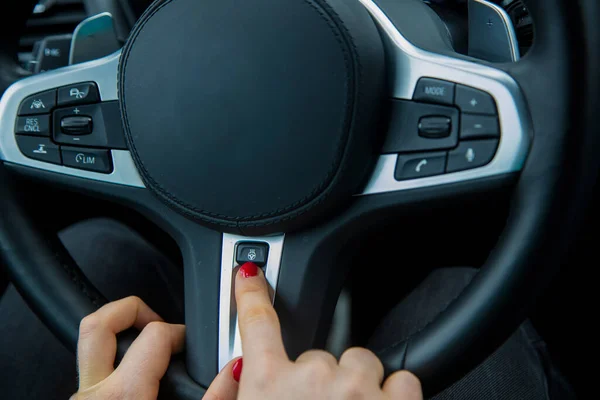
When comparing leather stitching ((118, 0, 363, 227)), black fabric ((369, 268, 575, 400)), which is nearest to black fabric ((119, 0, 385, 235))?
leather stitching ((118, 0, 363, 227))

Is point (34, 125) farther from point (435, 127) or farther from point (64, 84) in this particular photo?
point (435, 127)

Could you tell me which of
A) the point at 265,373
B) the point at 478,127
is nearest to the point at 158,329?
the point at 265,373

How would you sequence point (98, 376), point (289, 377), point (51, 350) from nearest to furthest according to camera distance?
point (289, 377) < point (98, 376) < point (51, 350)

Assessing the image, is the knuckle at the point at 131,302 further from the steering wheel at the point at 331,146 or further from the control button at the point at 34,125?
the control button at the point at 34,125

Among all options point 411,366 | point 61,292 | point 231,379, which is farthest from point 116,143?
point 411,366

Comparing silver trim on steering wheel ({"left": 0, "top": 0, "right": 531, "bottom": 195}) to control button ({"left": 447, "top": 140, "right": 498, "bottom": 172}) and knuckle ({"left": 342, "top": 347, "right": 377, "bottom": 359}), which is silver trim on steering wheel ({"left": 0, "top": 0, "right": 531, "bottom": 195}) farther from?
knuckle ({"left": 342, "top": 347, "right": 377, "bottom": 359})

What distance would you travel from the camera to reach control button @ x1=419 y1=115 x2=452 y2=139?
0.60 m

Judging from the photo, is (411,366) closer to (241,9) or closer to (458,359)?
(458,359)

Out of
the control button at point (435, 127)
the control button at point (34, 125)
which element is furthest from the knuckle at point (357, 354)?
the control button at point (34, 125)

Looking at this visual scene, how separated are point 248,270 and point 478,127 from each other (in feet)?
0.88

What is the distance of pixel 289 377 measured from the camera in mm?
533

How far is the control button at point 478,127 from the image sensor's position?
57 centimetres

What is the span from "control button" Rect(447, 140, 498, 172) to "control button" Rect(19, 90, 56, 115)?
1.56ft

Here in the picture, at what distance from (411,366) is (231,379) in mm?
172
